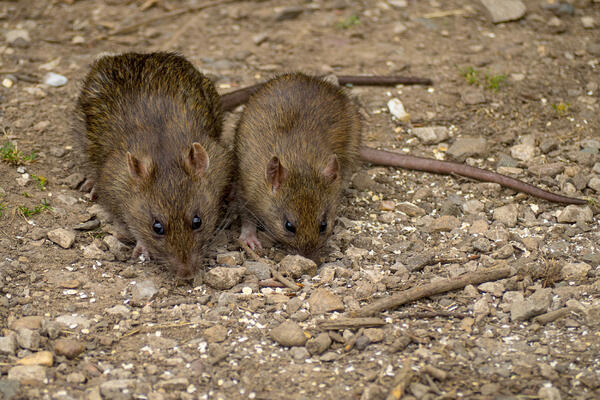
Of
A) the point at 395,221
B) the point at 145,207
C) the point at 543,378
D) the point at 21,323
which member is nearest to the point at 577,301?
the point at 543,378

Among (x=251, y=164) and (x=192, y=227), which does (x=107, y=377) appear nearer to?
(x=192, y=227)

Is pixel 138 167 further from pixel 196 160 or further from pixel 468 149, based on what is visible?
pixel 468 149

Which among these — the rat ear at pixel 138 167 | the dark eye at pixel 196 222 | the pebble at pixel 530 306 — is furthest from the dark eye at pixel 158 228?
the pebble at pixel 530 306

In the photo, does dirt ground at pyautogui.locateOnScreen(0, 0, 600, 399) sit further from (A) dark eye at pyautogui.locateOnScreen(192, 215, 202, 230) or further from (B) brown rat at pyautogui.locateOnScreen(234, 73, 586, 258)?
(A) dark eye at pyautogui.locateOnScreen(192, 215, 202, 230)

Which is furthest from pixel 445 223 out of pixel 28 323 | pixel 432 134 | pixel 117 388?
pixel 28 323

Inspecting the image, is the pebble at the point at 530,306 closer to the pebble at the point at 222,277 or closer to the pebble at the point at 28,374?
the pebble at the point at 222,277
